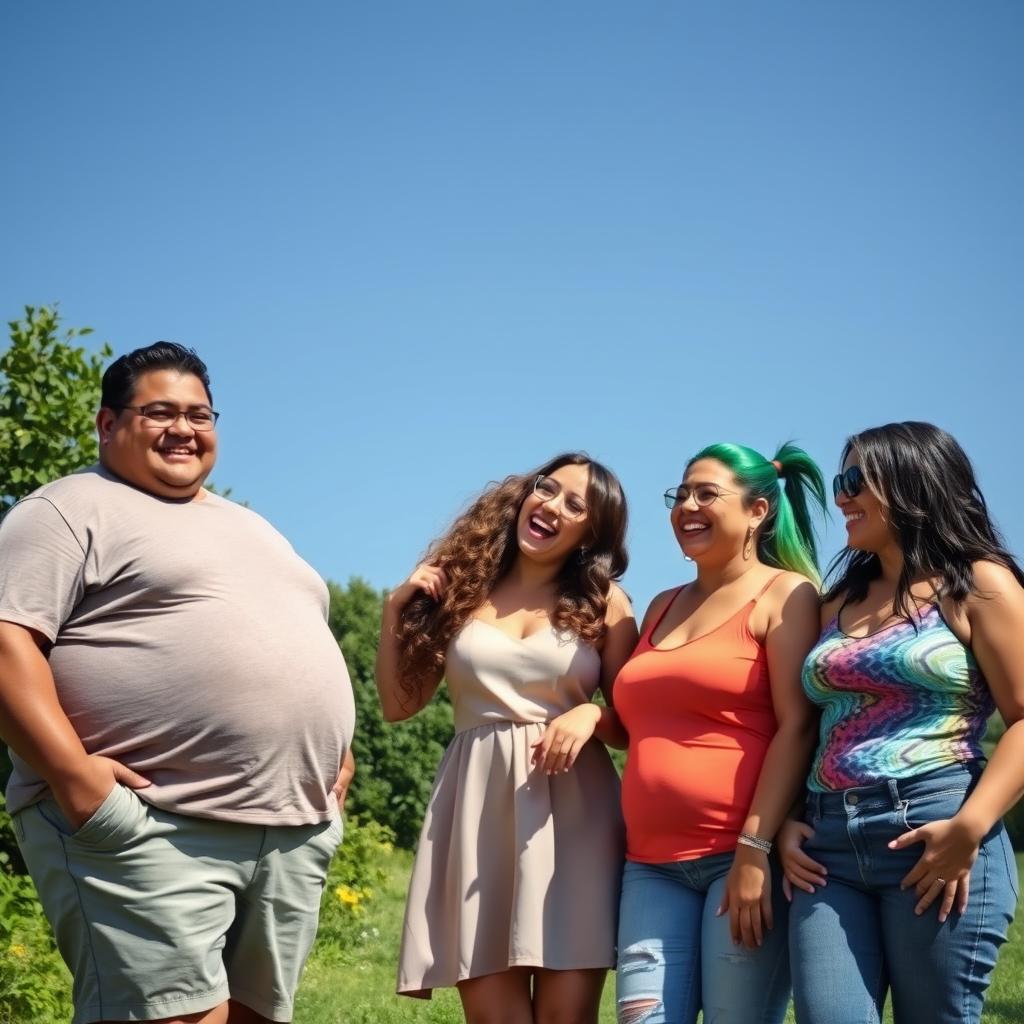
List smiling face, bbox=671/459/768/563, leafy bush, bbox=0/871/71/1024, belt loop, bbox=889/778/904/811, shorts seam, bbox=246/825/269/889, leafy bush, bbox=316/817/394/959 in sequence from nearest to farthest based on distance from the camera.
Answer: belt loop, bbox=889/778/904/811, shorts seam, bbox=246/825/269/889, smiling face, bbox=671/459/768/563, leafy bush, bbox=0/871/71/1024, leafy bush, bbox=316/817/394/959

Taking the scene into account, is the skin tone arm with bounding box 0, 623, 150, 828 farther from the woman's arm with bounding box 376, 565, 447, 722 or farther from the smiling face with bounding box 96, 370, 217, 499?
the woman's arm with bounding box 376, 565, 447, 722

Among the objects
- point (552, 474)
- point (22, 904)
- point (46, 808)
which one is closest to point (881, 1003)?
point (552, 474)

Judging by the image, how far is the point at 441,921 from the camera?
Answer: 4066 millimetres

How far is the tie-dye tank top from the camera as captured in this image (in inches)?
128

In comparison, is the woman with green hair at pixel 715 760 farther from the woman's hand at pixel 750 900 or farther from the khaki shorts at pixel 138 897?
the khaki shorts at pixel 138 897

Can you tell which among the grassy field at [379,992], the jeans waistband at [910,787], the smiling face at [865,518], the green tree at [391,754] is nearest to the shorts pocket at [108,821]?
the jeans waistband at [910,787]

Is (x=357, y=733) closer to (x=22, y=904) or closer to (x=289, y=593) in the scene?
(x=22, y=904)

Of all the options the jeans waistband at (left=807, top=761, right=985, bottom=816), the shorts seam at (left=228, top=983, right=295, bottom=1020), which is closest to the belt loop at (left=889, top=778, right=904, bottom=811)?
the jeans waistband at (left=807, top=761, right=985, bottom=816)

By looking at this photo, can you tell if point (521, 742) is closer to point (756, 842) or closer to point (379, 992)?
point (756, 842)

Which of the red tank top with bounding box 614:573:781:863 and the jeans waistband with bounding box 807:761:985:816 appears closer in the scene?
the jeans waistband with bounding box 807:761:985:816

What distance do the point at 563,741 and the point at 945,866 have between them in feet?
3.91

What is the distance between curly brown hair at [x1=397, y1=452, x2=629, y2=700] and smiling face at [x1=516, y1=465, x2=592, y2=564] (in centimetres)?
3

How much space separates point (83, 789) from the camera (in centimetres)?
332

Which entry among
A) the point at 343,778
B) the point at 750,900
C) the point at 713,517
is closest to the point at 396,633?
the point at 343,778
